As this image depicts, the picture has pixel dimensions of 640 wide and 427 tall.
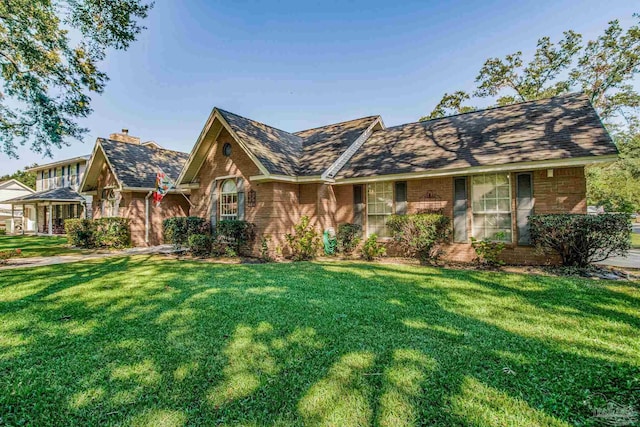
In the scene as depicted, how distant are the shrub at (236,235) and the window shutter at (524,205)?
897 cm

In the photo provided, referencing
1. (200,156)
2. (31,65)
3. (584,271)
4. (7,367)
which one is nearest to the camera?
(7,367)

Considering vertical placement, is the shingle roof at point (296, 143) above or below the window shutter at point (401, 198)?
above

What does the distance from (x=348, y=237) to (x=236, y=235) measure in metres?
4.34

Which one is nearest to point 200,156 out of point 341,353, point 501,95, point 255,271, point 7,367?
point 255,271

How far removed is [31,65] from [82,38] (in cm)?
206

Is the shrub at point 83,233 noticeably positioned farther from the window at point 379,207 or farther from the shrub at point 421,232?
the shrub at point 421,232

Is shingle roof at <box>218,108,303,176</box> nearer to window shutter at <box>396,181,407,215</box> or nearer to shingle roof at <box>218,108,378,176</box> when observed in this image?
shingle roof at <box>218,108,378,176</box>

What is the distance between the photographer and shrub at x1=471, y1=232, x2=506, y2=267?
902cm

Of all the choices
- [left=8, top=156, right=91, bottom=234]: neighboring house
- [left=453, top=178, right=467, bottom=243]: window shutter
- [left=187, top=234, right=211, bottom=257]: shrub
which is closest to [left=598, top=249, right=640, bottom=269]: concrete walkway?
[left=453, top=178, right=467, bottom=243]: window shutter

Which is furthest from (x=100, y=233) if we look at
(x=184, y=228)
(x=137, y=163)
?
(x=184, y=228)

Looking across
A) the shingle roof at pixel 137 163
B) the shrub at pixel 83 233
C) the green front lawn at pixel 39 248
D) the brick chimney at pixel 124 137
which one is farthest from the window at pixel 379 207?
the brick chimney at pixel 124 137

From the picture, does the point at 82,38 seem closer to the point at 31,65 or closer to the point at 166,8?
the point at 31,65

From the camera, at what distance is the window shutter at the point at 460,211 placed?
1002 centimetres

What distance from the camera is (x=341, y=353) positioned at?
356cm
